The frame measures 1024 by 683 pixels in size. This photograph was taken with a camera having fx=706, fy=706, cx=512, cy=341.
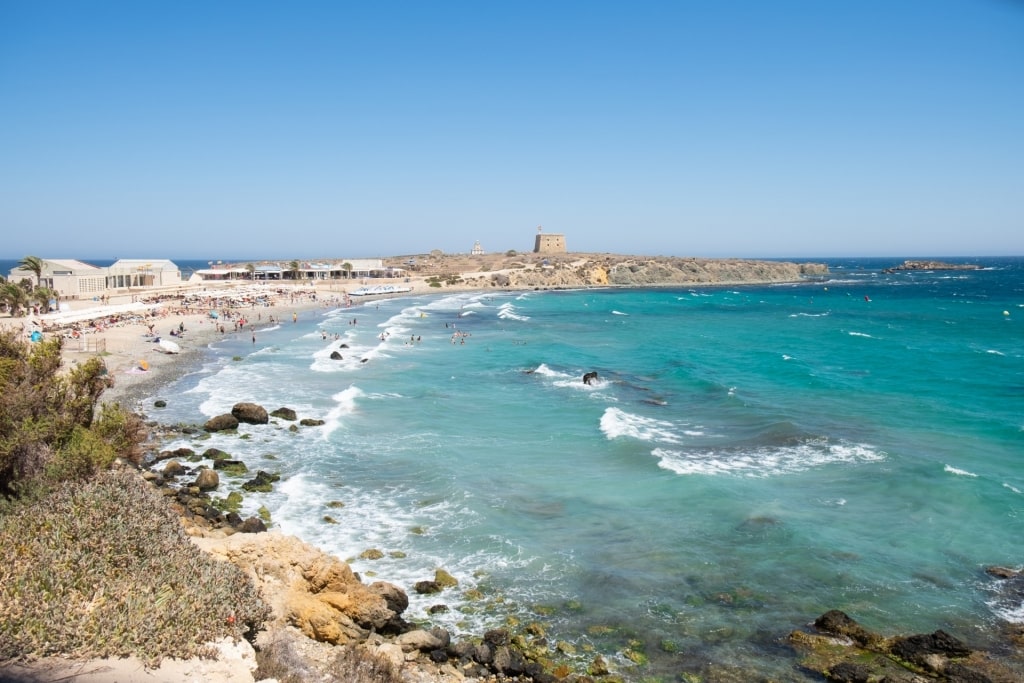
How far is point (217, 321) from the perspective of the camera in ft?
210

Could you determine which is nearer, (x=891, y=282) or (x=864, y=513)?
(x=864, y=513)

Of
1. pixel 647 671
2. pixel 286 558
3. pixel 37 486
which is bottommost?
pixel 647 671

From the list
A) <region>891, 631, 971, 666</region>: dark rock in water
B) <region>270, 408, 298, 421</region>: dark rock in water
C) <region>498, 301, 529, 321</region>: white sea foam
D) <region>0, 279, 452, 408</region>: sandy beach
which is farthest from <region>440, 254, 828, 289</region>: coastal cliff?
<region>891, 631, 971, 666</region>: dark rock in water

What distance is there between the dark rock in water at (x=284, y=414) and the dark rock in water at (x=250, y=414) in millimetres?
752

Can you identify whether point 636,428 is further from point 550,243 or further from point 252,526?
point 550,243

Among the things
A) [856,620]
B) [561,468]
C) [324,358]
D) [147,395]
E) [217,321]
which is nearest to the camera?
[856,620]

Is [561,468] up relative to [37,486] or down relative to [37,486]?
down

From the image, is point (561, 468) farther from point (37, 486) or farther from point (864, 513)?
point (37, 486)

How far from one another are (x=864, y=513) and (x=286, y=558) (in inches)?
634

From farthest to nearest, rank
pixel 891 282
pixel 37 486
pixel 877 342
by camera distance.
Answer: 1. pixel 891 282
2. pixel 877 342
3. pixel 37 486

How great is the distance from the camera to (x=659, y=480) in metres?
23.1

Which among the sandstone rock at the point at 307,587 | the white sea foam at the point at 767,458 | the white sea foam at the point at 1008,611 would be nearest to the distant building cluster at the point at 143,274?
the white sea foam at the point at 767,458

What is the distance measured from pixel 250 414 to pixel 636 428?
16240mm

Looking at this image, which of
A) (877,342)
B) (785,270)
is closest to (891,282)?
(785,270)
